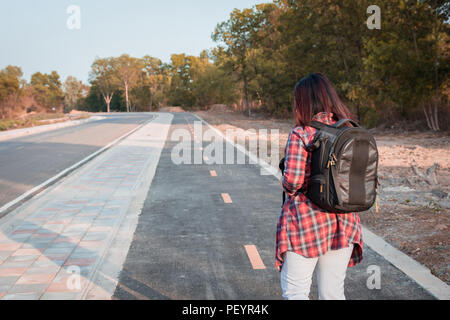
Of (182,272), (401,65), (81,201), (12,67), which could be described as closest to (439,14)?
(401,65)

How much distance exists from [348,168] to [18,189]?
8.83 metres

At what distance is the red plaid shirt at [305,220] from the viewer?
8.48 ft

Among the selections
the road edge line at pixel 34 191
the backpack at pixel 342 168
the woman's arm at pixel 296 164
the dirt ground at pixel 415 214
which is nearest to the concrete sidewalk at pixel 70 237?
the road edge line at pixel 34 191

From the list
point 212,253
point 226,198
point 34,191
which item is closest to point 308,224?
point 212,253

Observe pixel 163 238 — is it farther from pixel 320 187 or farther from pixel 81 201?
pixel 320 187

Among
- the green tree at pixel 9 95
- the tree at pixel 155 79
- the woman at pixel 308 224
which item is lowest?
the woman at pixel 308 224

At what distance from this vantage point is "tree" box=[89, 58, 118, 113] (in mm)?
119312

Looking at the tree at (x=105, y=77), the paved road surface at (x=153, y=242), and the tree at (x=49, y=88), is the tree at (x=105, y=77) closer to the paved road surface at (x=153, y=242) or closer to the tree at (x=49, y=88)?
the tree at (x=49, y=88)

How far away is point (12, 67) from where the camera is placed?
401ft

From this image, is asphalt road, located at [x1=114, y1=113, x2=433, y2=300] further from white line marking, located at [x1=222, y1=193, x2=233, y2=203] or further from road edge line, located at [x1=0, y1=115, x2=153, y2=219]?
road edge line, located at [x1=0, y1=115, x2=153, y2=219]

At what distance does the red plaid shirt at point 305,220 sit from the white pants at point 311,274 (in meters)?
0.06

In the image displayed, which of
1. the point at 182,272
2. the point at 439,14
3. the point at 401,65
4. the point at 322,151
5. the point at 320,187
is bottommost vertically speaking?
the point at 182,272

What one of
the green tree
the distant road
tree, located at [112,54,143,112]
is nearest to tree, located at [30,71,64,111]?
tree, located at [112,54,143,112]

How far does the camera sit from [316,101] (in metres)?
2.64
